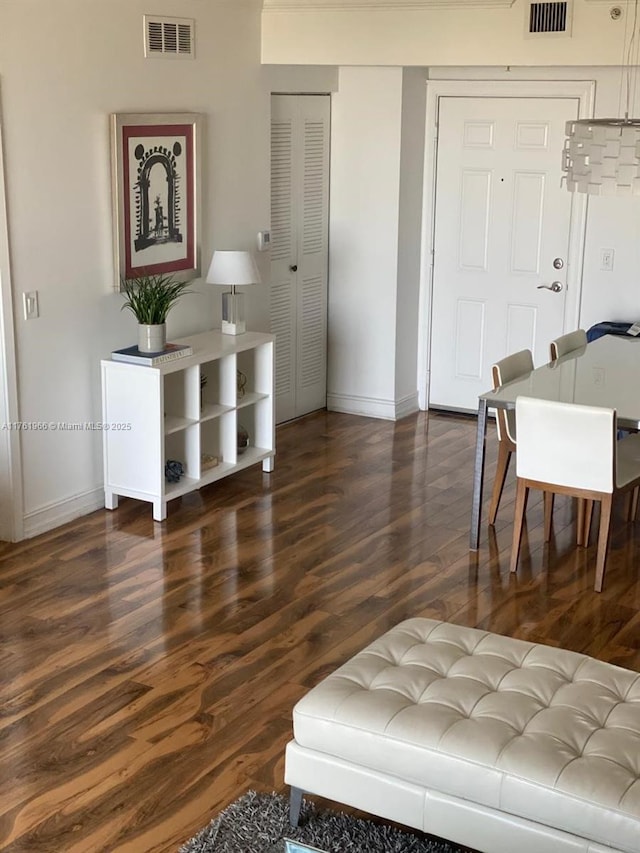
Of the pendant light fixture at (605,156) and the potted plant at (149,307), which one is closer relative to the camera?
the pendant light fixture at (605,156)

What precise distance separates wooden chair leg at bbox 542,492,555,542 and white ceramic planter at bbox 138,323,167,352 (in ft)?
6.65

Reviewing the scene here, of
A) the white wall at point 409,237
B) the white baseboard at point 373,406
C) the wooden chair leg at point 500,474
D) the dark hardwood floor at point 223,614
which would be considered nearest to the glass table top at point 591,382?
the wooden chair leg at point 500,474

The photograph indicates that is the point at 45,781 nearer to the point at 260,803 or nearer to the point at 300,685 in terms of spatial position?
the point at 260,803

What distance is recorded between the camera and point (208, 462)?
19.7ft

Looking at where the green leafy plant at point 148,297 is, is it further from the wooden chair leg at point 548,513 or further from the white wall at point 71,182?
the wooden chair leg at point 548,513

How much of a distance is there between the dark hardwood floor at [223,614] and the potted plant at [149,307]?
877 mm

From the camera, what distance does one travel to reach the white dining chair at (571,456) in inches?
181

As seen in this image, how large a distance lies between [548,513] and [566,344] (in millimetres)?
1033

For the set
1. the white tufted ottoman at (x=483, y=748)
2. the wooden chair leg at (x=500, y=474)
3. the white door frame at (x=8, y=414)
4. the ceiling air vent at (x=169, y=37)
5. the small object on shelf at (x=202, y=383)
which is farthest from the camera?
the small object on shelf at (x=202, y=383)

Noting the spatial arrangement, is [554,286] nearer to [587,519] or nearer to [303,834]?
[587,519]

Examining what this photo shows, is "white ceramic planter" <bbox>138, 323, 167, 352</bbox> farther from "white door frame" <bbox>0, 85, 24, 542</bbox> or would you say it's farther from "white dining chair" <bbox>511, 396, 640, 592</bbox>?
"white dining chair" <bbox>511, 396, 640, 592</bbox>

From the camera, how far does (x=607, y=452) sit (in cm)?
462

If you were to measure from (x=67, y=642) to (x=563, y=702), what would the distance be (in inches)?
80.0

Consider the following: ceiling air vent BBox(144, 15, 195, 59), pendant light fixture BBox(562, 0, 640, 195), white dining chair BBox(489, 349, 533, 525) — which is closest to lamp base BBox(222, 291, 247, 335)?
ceiling air vent BBox(144, 15, 195, 59)
